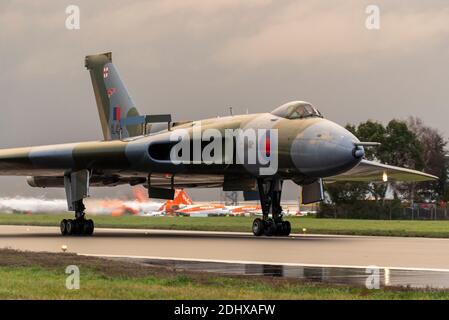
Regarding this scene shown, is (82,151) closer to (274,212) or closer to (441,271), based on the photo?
(274,212)

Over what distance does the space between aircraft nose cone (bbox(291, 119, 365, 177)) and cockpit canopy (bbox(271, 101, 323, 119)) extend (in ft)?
2.04

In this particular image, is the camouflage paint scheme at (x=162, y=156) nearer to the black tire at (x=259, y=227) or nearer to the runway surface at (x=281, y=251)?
the black tire at (x=259, y=227)

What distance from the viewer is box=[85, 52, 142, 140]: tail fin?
35.3 m

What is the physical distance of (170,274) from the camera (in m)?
13.2

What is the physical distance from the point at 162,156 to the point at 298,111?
4.73m

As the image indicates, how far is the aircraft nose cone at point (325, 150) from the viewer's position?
79.8ft

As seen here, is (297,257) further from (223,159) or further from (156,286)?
(223,159)

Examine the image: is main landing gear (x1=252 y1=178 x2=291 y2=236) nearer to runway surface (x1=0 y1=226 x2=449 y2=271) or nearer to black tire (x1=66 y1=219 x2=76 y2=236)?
runway surface (x1=0 y1=226 x2=449 y2=271)

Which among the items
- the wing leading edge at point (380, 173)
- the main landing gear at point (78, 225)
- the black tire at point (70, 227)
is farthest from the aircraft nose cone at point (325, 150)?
the black tire at point (70, 227)

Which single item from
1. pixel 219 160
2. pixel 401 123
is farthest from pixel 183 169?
pixel 401 123

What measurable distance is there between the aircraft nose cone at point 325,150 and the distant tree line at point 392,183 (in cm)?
2956

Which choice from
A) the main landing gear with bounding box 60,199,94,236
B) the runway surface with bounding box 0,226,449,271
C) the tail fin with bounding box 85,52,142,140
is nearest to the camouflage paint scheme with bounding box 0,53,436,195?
the tail fin with bounding box 85,52,142,140

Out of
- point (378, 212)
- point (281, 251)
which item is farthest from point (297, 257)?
point (378, 212)
